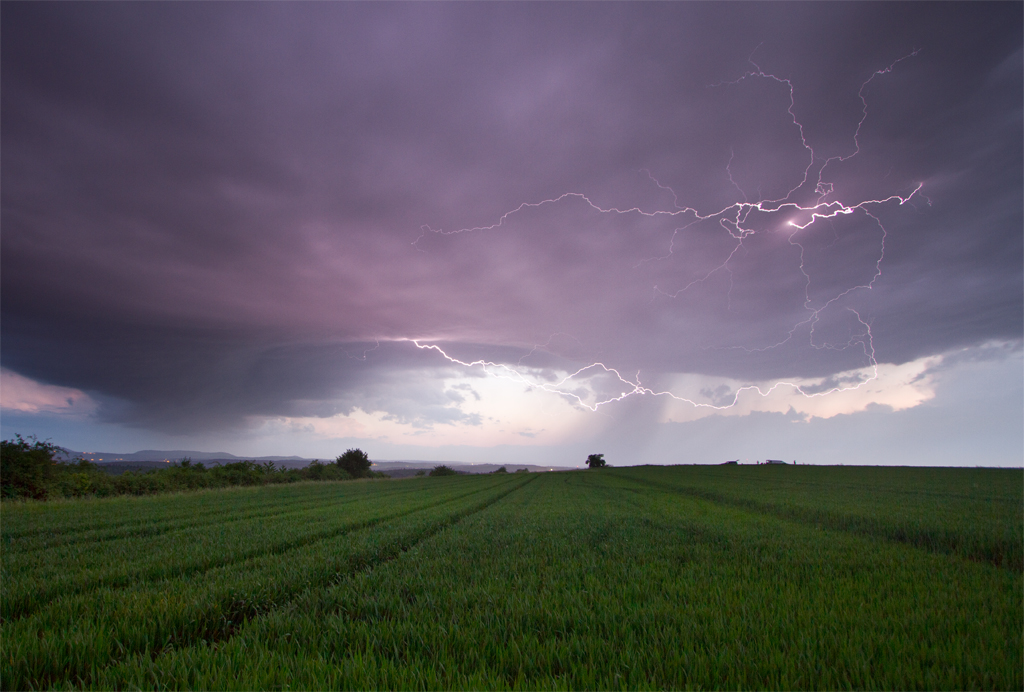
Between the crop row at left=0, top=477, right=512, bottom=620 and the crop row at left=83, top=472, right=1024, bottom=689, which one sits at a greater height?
the crop row at left=83, top=472, right=1024, bottom=689

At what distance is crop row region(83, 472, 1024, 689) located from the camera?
10.1 feet

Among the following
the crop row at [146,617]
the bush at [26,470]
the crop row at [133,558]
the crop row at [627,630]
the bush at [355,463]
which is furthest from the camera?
the bush at [355,463]

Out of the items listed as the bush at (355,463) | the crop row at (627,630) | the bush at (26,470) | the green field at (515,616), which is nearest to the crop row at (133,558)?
the green field at (515,616)

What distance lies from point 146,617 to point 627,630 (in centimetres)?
507

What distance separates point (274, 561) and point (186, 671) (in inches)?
187

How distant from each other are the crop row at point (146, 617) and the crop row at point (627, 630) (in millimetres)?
418

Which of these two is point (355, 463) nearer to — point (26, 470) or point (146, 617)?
point (26, 470)

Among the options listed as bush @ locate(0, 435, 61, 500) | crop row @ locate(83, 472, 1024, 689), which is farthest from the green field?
bush @ locate(0, 435, 61, 500)

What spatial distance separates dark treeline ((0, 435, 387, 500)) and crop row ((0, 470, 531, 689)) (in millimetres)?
32591

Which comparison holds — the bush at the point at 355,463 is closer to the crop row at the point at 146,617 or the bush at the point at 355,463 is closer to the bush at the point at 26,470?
the bush at the point at 26,470

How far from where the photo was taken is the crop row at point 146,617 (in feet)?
11.6

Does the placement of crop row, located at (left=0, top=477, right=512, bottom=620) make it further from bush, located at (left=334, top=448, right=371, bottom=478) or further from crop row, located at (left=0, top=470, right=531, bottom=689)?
bush, located at (left=334, top=448, right=371, bottom=478)

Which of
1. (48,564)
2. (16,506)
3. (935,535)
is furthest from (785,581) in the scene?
(16,506)

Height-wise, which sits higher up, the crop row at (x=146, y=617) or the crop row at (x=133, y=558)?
the crop row at (x=146, y=617)
